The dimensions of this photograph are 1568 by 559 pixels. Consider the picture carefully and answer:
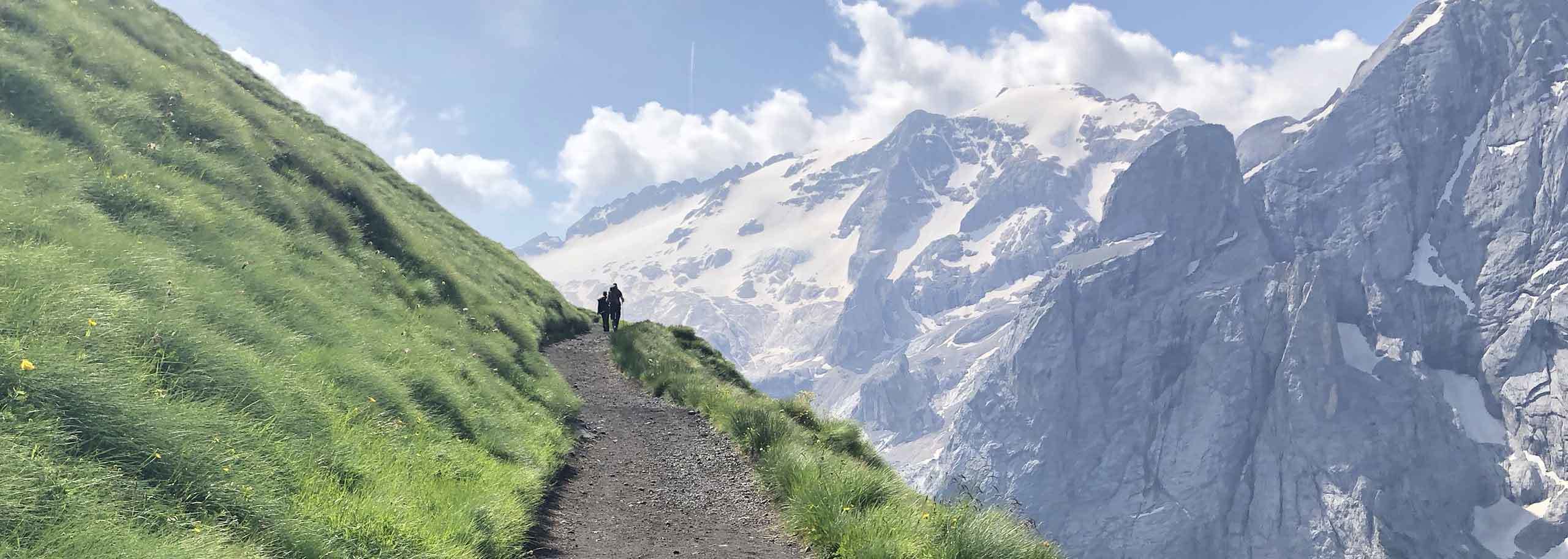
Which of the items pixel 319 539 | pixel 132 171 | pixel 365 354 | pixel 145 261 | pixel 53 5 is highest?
pixel 53 5

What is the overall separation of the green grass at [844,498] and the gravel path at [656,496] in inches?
18.9

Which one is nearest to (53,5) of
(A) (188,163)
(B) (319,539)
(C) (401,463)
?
(A) (188,163)

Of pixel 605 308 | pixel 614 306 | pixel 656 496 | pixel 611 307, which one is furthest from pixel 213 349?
pixel 605 308

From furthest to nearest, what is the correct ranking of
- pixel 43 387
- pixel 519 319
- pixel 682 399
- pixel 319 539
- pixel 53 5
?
pixel 519 319, pixel 682 399, pixel 53 5, pixel 319 539, pixel 43 387

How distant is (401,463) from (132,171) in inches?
357

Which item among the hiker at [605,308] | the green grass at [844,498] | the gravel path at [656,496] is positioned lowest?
the gravel path at [656,496]

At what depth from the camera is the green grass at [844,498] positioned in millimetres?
8773

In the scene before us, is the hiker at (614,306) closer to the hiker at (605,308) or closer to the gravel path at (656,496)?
the hiker at (605,308)

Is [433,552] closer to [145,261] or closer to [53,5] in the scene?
[145,261]

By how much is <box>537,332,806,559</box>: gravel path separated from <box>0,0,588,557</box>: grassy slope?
31.1 inches

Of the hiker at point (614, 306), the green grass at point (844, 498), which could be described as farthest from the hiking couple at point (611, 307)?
the green grass at point (844, 498)

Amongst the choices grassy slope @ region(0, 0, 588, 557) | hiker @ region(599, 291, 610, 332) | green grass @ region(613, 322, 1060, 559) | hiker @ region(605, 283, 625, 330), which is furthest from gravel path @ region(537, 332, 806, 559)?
hiker @ region(599, 291, 610, 332)

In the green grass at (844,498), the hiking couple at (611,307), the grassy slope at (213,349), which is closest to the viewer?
the grassy slope at (213,349)

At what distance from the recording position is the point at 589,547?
10.0 metres
